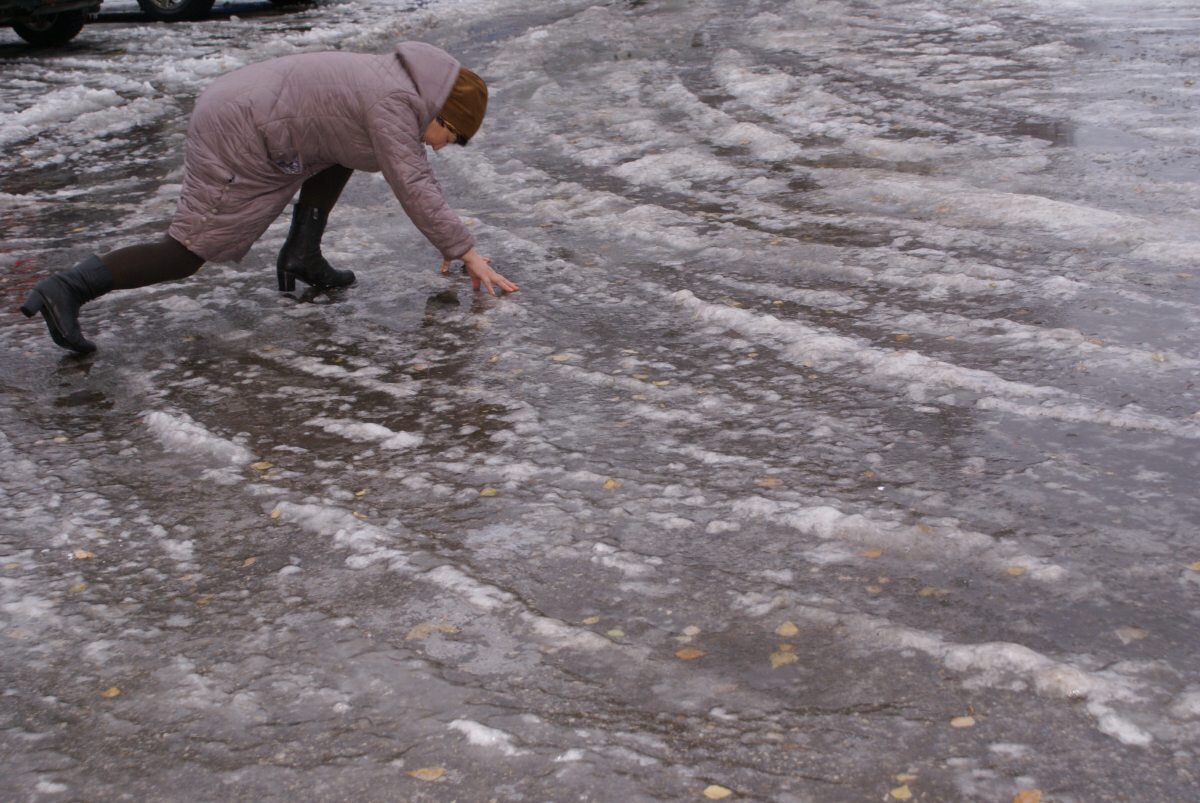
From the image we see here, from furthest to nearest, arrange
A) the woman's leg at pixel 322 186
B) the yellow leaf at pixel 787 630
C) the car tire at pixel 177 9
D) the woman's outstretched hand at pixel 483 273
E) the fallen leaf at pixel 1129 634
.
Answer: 1. the car tire at pixel 177 9
2. the woman's leg at pixel 322 186
3. the woman's outstretched hand at pixel 483 273
4. the yellow leaf at pixel 787 630
5. the fallen leaf at pixel 1129 634

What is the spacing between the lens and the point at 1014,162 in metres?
6.57

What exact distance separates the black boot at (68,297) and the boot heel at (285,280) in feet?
2.75

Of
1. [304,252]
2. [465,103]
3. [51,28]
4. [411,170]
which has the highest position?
[465,103]

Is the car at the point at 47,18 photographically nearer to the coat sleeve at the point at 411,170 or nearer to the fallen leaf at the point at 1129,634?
the coat sleeve at the point at 411,170

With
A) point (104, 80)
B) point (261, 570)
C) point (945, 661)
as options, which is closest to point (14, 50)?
point (104, 80)

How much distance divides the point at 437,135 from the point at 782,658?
280 cm

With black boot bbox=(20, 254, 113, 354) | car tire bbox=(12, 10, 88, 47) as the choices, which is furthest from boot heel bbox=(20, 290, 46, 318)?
car tire bbox=(12, 10, 88, 47)

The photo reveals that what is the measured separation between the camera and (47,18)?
13391 mm

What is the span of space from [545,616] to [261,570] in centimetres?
84

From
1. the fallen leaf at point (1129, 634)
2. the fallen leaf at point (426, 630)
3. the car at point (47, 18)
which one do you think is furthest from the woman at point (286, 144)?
the car at point (47, 18)

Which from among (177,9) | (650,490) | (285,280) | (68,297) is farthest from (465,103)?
(177,9)

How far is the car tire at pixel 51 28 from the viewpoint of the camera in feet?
43.8

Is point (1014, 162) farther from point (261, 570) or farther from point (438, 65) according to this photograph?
point (261, 570)

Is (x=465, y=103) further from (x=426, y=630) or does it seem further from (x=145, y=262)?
(x=426, y=630)
